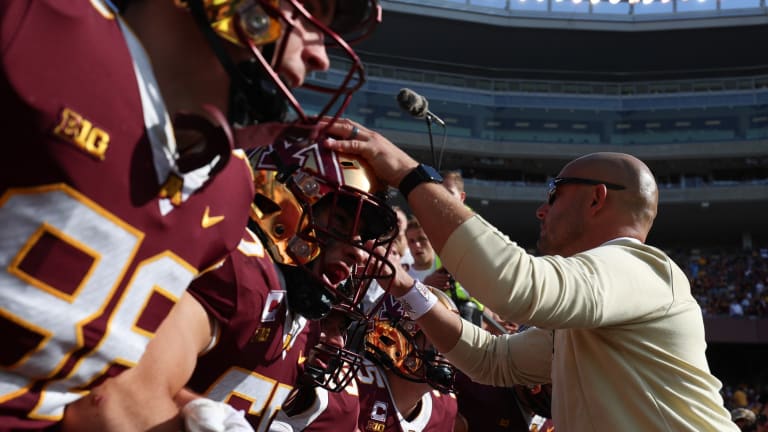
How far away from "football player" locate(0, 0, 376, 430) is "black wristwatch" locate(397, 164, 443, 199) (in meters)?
0.79

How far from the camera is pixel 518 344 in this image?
10.9ft

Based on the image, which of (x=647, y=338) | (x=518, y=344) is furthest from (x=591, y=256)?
(x=518, y=344)

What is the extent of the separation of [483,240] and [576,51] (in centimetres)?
2487

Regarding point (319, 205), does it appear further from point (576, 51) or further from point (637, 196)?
point (576, 51)

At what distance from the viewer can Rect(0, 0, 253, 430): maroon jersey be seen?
115cm

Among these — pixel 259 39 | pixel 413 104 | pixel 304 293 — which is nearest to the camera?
pixel 259 39

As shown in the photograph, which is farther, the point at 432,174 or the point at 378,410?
the point at 378,410

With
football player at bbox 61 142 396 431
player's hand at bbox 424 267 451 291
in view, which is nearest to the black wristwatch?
football player at bbox 61 142 396 431

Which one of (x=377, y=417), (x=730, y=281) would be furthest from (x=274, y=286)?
(x=730, y=281)

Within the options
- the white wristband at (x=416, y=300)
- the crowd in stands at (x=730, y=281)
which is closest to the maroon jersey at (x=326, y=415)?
the white wristband at (x=416, y=300)

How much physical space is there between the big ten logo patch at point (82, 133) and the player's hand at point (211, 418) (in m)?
0.52

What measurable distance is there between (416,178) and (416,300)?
0.84 m

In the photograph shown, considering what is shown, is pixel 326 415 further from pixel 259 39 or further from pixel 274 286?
pixel 259 39

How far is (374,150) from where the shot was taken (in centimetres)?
226
